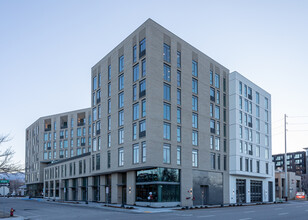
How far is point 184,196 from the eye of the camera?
46.4 m

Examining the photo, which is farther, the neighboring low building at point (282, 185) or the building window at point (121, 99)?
the neighboring low building at point (282, 185)

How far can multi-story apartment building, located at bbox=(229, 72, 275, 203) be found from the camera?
5697 cm

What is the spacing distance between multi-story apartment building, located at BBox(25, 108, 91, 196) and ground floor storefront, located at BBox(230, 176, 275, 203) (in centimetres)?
4706

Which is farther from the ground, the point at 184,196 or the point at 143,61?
the point at 143,61

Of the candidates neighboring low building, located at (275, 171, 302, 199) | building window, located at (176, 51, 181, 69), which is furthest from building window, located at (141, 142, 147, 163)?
neighboring low building, located at (275, 171, 302, 199)

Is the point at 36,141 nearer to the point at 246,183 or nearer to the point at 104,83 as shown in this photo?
the point at 104,83

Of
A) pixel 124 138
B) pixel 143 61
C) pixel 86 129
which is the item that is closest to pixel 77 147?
pixel 86 129

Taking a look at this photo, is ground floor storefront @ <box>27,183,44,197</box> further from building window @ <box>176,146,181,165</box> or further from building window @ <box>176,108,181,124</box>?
building window @ <box>176,108,181,124</box>

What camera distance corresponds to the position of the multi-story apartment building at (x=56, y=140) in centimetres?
9419

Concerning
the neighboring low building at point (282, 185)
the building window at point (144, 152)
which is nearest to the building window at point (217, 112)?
the building window at point (144, 152)

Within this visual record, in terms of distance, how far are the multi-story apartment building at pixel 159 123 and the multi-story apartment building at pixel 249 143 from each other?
68.1 inches

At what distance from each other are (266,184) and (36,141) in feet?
240

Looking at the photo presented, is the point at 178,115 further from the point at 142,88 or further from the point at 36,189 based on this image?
the point at 36,189

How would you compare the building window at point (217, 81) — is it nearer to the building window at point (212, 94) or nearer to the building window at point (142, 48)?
the building window at point (212, 94)
